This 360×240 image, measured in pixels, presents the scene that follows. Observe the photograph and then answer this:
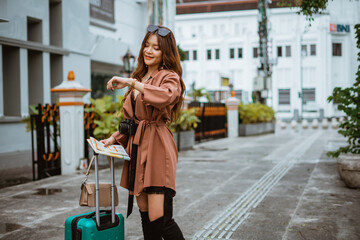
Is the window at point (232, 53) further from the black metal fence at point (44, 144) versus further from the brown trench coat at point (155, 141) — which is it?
the brown trench coat at point (155, 141)

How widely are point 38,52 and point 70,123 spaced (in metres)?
5.49

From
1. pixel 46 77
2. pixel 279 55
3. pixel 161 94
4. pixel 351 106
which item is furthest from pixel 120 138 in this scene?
pixel 279 55

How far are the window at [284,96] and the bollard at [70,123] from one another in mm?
47947

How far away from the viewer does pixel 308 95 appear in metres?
52.7

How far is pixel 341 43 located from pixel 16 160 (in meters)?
48.2

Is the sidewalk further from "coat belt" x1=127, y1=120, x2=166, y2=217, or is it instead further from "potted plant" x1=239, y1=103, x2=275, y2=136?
"potted plant" x1=239, y1=103, x2=275, y2=136

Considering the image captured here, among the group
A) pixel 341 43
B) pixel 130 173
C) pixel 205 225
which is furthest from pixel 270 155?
pixel 341 43

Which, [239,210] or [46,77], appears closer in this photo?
[239,210]

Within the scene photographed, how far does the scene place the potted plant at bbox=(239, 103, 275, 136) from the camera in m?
20.0

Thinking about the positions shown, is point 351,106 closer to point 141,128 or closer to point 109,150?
point 141,128

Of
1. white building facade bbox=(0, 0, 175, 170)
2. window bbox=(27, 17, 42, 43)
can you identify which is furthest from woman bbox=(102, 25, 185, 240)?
window bbox=(27, 17, 42, 43)

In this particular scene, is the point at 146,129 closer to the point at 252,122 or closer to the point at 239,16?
the point at 252,122

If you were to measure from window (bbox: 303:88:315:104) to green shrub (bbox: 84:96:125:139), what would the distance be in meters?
46.6

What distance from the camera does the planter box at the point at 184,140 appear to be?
41.4 ft
